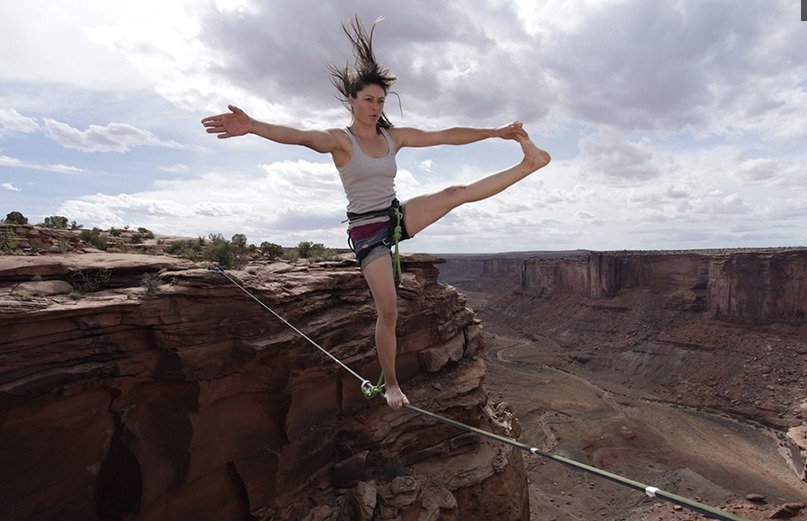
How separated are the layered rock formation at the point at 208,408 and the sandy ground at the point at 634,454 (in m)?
6.84

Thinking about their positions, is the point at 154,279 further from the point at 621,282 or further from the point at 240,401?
the point at 621,282

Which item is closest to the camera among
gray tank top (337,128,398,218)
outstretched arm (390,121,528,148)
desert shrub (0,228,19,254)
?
outstretched arm (390,121,528,148)

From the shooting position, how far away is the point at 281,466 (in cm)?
1111

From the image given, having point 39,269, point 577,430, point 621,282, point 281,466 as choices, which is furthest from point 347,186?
point 621,282

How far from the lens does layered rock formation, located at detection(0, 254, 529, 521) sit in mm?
7754

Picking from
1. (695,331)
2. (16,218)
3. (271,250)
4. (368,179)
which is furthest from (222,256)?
(695,331)

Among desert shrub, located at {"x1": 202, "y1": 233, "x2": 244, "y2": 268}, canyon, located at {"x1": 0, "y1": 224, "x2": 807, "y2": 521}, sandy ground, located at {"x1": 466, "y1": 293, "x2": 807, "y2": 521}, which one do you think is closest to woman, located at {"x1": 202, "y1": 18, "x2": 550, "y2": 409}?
canyon, located at {"x1": 0, "y1": 224, "x2": 807, "y2": 521}

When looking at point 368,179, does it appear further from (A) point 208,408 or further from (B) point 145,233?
(B) point 145,233

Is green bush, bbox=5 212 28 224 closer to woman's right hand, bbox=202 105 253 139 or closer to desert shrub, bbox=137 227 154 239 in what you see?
desert shrub, bbox=137 227 154 239

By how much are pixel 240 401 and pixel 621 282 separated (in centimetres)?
5612

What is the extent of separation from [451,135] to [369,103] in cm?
78

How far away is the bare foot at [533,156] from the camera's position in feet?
12.0

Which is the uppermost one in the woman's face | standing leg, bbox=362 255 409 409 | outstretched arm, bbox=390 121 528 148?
the woman's face

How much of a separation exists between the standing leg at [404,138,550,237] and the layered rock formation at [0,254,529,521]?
5849 mm
